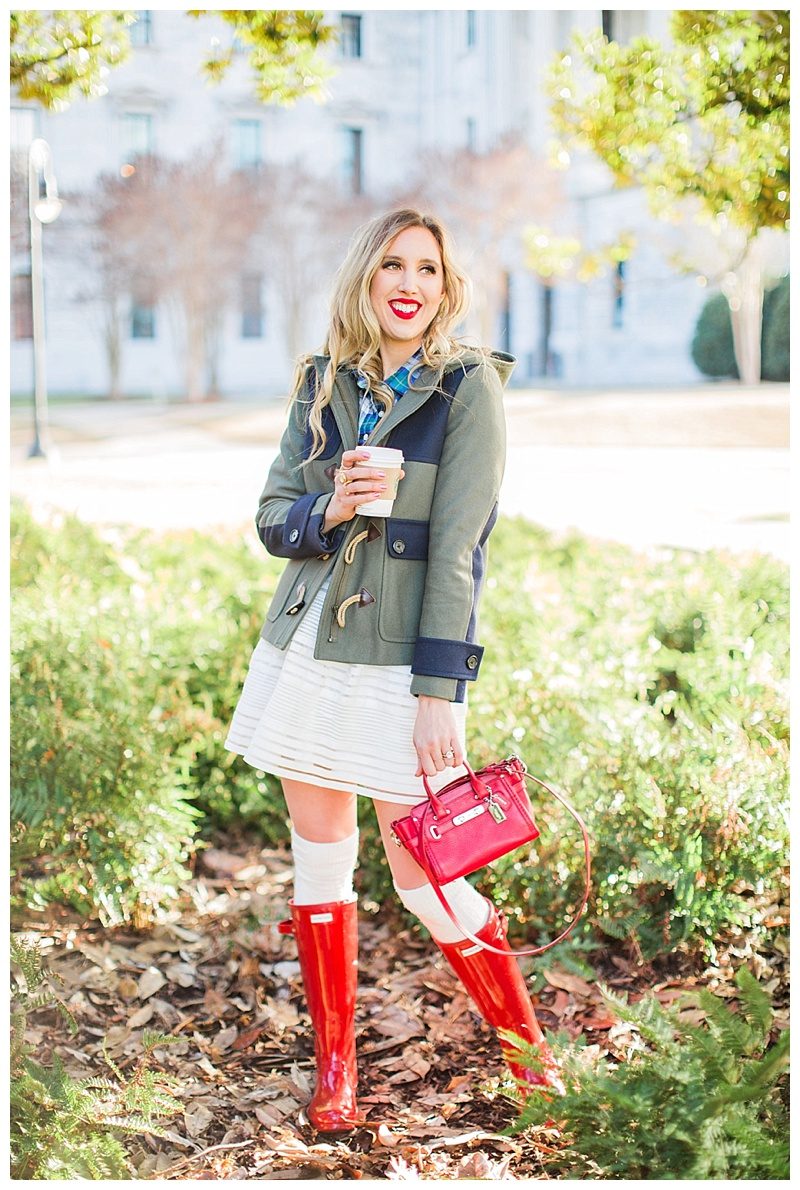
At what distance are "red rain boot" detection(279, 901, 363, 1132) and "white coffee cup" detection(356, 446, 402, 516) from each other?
35.0 inches

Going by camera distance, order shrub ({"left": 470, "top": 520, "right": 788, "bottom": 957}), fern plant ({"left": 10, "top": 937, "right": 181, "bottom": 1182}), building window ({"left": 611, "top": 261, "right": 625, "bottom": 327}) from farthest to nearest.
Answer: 1. building window ({"left": 611, "top": 261, "right": 625, "bottom": 327})
2. shrub ({"left": 470, "top": 520, "right": 788, "bottom": 957})
3. fern plant ({"left": 10, "top": 937, "right": 181, "bottom": 1182})

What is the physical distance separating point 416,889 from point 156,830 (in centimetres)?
103

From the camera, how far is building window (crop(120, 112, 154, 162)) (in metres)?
33.3

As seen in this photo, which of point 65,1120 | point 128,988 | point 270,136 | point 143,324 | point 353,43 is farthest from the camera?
point 143,324

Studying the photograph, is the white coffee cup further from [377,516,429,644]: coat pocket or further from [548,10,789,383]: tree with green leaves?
[548,10,789,383]: tree with green leaves

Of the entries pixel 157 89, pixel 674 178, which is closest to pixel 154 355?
pixel 157 89

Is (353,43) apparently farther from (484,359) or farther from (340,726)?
(340,726)

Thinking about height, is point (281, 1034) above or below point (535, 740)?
below

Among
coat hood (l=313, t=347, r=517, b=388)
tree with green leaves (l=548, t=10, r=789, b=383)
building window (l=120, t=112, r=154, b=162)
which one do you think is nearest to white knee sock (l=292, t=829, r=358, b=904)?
coat hood (l=313, t=347, r=517, b=388)

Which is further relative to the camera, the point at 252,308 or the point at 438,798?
the point at 252,308

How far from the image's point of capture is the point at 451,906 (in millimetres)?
2463

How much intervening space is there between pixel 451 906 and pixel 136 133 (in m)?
34.8

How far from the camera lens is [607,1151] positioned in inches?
78.8

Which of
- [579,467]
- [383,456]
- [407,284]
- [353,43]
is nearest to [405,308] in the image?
[407,284]
